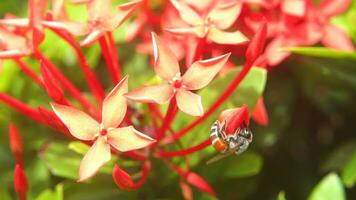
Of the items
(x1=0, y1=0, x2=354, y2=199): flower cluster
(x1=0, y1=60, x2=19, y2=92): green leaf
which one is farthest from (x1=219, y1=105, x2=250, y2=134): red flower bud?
(x1=0, y1=60, x2=19, y2=92): green leaf

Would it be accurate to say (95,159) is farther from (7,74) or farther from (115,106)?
(7,74)

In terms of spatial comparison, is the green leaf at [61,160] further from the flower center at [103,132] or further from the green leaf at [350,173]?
the green leaf at [350,173]

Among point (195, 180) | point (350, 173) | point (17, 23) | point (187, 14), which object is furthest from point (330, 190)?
point (17, 23)

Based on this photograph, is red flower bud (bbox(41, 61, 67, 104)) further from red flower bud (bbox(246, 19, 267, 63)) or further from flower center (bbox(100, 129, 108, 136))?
red flower bud (bbox(246, 19, 267, 63))

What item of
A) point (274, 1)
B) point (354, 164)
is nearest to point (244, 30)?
point (274, 1)

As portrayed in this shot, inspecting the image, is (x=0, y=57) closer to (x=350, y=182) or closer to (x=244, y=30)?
(x=244, y=30)
